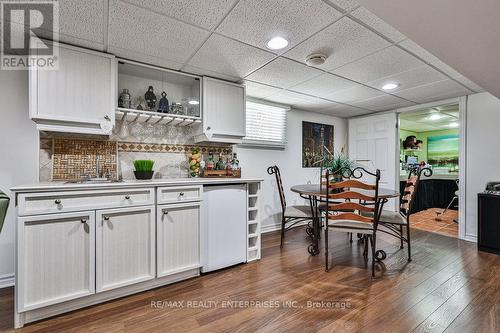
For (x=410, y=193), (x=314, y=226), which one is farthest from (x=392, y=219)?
(x=314, y=226)

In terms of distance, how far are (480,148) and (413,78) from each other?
159 cm

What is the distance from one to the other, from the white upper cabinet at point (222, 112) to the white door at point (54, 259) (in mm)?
1430

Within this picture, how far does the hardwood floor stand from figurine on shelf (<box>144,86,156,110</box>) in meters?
1.83

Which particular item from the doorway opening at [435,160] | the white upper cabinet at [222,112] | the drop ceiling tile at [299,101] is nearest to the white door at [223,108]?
the white upper cabinet at [222,112]

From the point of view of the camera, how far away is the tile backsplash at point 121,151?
2189 millimetres

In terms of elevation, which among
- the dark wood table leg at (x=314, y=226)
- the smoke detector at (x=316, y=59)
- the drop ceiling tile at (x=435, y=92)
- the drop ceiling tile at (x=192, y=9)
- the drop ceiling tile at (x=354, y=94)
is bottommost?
the dark wood table leg at (x=314, y=226)

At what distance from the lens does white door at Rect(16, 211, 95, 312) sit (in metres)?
1.57

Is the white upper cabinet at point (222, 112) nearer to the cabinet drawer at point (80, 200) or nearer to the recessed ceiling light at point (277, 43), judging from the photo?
the recessed ceiling light at point (277, 43)

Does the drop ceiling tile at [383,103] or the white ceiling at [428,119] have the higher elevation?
the white ceiling at [428,119]

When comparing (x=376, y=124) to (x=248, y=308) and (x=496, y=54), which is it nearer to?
(x=496, y=54)

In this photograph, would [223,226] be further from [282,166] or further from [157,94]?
[282,166]

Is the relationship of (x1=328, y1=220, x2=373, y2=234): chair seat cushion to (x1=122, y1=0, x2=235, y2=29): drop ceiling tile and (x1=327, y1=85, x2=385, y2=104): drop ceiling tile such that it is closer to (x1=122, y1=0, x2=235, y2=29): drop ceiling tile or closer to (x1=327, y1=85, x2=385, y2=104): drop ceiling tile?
(x1=327, y1=85, x2=385, y2=104): drop ceiling tile

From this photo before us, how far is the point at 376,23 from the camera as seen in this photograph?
1727mm

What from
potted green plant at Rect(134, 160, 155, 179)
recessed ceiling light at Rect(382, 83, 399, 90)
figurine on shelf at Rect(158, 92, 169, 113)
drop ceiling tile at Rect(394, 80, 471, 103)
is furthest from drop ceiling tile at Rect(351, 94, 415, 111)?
potted green plant at Rect(134, 160, 155, 179)
